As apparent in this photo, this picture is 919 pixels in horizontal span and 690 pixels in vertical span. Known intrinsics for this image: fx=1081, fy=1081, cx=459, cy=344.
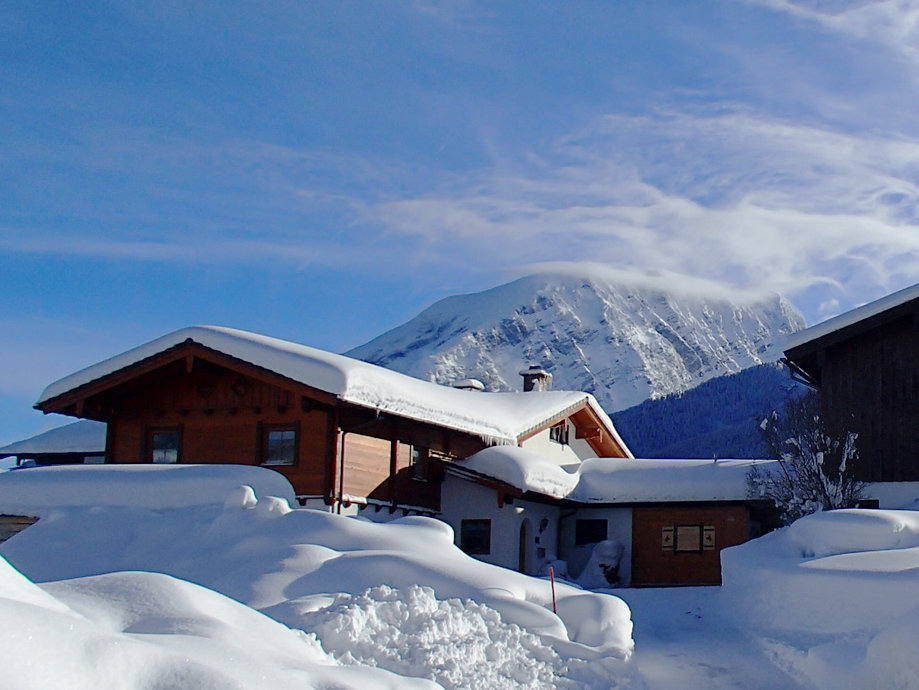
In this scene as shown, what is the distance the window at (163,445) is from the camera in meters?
22.3

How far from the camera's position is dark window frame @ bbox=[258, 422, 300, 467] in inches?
815

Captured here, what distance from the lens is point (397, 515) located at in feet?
73.5

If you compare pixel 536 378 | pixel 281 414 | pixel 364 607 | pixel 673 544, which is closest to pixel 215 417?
pixel 281 414

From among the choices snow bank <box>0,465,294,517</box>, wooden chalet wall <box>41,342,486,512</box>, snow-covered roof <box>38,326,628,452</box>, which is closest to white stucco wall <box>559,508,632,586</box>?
snow-covered roof <box>38,326,628,452</box>

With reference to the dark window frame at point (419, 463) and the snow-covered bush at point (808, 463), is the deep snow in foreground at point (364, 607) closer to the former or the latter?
the snow-covered bush at point (808, 463)

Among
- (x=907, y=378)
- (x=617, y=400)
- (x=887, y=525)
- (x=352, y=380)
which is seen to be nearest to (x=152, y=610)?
(x=887, y=525)

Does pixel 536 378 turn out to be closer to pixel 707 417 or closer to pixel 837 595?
pixel 837 595

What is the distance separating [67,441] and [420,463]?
15.1m

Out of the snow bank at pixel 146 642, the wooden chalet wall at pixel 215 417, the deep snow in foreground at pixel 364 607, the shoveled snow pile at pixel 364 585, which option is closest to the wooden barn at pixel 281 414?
the wooden chalet wall at pixel 215 417

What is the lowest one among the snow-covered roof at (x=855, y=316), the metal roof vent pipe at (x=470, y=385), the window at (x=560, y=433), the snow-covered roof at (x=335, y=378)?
→ the window at (x=560, y=433)

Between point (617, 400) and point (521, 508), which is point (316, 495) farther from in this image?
point (617, 400)

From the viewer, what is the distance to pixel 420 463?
2372cm

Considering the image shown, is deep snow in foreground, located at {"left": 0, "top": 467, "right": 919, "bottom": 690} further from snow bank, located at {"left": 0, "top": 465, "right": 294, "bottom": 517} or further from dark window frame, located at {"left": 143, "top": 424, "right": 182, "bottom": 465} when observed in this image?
dark window frame, located at {"left": 143, "top": 424, "right": 182, "bottom": 465}

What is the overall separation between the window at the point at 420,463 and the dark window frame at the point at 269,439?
3.29 meters
